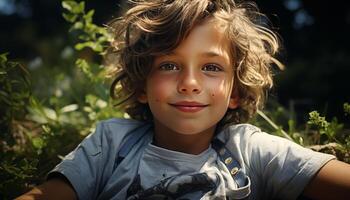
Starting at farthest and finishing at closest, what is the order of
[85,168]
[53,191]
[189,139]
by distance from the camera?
[189,139], [85,168], [53,191]

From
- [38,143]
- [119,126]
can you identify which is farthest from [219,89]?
[38,143]

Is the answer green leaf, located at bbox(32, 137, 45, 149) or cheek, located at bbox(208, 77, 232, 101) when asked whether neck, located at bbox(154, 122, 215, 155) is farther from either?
green leaf, located at bbox(32, 137, 45, 149)

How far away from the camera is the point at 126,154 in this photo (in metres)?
2.08

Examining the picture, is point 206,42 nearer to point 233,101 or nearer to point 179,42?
point 179,42

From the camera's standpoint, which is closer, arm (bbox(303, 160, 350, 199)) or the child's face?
arm (bbox(303, 160, 350, 199))

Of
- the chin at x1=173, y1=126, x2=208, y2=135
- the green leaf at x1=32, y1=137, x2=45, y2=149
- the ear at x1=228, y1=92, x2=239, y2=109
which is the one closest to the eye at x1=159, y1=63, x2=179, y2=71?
the chin at x1=173, y1=126, x2=208, y2=135

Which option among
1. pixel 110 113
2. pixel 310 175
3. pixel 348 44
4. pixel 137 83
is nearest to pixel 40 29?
pixel 348 44

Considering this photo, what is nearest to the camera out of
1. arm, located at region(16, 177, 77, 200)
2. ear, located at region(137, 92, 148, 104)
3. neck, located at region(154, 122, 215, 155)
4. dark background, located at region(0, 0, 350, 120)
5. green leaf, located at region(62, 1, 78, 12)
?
arm, located at region(16, 177, 77, 200)

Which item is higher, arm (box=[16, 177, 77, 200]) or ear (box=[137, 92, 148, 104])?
ear (box=[137, 92, 148, 104])

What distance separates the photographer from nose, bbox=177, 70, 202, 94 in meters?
1.91

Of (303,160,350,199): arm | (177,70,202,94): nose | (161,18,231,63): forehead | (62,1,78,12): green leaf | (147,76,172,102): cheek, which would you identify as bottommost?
(303,160,350,199): arm

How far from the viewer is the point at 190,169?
6.47 feet

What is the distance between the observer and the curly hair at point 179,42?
79.9 inches

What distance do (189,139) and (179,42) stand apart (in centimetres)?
40
